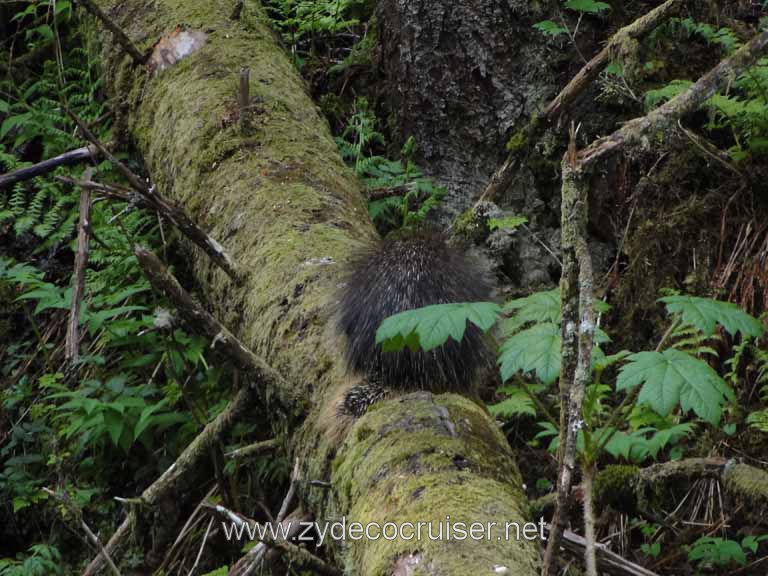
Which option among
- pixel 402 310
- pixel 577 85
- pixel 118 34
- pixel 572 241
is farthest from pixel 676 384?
pixel 118 34

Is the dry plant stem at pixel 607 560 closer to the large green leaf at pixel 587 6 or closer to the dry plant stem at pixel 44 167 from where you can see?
the large green leaf at pixel 587 6

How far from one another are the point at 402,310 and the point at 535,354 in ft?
1.47

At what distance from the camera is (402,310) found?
2176 millimetres

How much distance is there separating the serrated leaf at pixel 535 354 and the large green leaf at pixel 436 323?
105 mm

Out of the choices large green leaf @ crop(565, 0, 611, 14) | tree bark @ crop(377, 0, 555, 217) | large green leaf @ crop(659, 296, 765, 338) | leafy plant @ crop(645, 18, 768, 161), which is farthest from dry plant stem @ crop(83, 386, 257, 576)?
large green leaf @ crop(565, 0, 611, 14)

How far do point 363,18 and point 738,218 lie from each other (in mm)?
2764

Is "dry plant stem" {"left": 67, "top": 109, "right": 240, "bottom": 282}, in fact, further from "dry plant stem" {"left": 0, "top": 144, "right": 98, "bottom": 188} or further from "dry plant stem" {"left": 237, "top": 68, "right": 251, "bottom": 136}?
"dry plant stem" {"left": 0, "top": 144, "right": 98, "bottom": 188}

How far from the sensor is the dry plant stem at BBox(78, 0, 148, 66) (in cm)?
360

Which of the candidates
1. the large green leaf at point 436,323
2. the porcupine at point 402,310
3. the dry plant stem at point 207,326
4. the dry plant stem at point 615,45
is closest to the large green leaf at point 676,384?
the large green leaf at point 436,323

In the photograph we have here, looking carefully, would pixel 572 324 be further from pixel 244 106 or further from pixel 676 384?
pixel 244 106

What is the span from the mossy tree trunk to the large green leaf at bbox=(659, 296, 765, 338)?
0.55m

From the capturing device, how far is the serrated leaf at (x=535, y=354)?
183 cm

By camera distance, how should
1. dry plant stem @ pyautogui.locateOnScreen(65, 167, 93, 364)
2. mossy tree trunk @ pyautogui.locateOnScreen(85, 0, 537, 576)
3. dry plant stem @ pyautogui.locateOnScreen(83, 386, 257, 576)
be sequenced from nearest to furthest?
mossy tree trunk @ pyautogui.locateOnScreen(85, 0, 537, 576) < dry plant stem @ pyautogui.locateOnScreen(83, 386, 257, 576) < dry plant stem @ pyautogui.locateOnScreen(65, 167, 93, 364)

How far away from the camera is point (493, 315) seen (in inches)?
71.5
